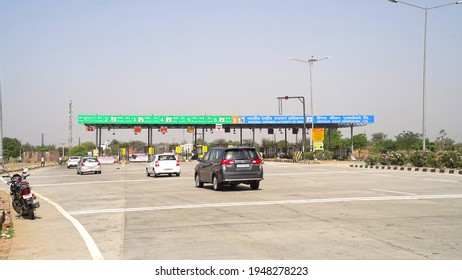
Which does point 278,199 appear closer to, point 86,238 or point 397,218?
point 397,218

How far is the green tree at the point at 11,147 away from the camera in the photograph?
127931 mm

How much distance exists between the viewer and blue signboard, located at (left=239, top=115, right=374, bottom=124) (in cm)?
6988

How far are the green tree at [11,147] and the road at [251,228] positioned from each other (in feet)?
397

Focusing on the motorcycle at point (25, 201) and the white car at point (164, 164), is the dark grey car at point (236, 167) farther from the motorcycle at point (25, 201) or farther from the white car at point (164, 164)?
the white car at point (164, 164)

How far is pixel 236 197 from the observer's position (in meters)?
17.1

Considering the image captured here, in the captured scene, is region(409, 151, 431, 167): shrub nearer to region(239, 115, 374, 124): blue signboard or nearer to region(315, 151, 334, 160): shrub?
region(315, 151, 334, 160): shrub

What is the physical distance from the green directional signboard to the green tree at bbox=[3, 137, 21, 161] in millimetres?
66342

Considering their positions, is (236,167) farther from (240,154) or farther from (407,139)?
(407,139)

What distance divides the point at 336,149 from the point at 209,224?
64.3m

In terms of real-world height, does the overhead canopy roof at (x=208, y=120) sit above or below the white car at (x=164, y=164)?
above

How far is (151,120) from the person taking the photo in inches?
2758

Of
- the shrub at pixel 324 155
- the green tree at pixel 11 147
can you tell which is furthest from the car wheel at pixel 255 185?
the green tree at pixel 11 147

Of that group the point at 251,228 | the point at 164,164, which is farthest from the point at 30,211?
the point at 164,164
